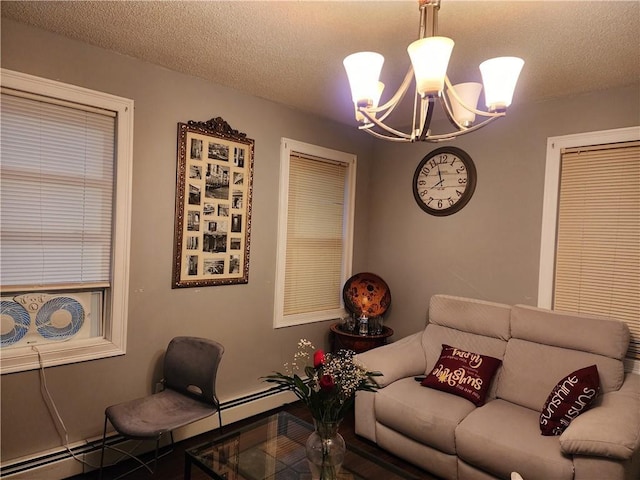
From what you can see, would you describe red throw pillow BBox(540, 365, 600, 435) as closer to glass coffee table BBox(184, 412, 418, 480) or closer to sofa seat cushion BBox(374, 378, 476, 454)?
sofa seat cushion BBox(374, 378, 476, 454)

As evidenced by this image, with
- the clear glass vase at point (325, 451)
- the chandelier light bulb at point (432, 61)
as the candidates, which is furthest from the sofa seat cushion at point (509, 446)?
the chandelier light bulb at point (432, 61)

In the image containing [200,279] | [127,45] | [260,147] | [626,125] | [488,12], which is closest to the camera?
[488,12]

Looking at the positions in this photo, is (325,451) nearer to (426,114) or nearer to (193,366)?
(193,366)

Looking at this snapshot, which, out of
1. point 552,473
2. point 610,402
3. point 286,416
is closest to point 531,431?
point 552,473

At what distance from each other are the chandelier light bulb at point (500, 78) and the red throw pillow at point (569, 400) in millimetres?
1667

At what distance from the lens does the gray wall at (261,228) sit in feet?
7.52

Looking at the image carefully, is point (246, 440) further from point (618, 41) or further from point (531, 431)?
point (618, 41)

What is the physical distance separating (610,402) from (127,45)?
11.2 feet

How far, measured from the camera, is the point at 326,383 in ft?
5.53

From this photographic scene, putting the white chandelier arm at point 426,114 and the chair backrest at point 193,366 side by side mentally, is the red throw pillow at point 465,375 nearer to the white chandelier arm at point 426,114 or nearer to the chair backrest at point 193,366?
the chair backrest at point 193,366

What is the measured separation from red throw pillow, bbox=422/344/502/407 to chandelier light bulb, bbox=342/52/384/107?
6.52 ft

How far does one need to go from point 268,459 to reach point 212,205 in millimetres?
1717

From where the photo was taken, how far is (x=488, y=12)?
71.4 inches

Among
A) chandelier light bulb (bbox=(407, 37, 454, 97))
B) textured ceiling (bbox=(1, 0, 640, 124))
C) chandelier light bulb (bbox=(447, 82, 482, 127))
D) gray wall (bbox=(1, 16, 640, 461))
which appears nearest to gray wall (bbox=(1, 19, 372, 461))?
gray wall (bbox=(1, 16, 640, 461))
